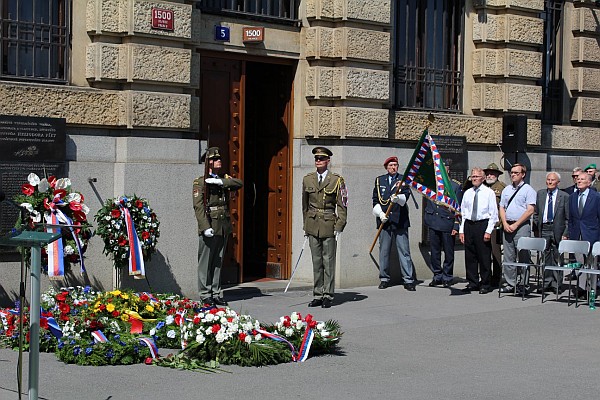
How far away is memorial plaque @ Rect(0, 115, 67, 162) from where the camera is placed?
12656 mm

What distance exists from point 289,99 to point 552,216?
4.05m

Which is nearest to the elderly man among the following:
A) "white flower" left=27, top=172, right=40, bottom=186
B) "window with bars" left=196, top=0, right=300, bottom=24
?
"window with bars" left=196, top=0, right=300, bottom=24

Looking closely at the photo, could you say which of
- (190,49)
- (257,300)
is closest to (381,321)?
(257,300)

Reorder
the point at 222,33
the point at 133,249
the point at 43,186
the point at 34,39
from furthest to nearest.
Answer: the point at 222,33
the point at 34,39
the point at 133,249
the point at 43,186

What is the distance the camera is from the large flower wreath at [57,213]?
12.0 metres

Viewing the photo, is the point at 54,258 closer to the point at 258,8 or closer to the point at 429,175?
the point at 258,8

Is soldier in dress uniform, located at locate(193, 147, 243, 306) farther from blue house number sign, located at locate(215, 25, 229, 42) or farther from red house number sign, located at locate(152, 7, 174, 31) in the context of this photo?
blue house number sign, located at locate(215, 25, 229, 42)

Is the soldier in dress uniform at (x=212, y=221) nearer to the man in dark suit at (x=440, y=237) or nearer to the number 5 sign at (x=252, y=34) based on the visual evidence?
the number 5 sign at (x=252, y=34)

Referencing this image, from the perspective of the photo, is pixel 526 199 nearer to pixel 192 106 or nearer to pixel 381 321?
pixel 381 321

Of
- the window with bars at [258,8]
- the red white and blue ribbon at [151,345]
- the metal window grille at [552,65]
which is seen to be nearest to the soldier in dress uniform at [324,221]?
the window with bars at [258,8]

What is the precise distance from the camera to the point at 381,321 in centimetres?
1294

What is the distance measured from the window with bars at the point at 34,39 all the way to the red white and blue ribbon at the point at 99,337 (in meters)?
4.10

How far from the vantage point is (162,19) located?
544 inches

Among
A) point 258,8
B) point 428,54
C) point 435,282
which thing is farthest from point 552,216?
point 258,8
